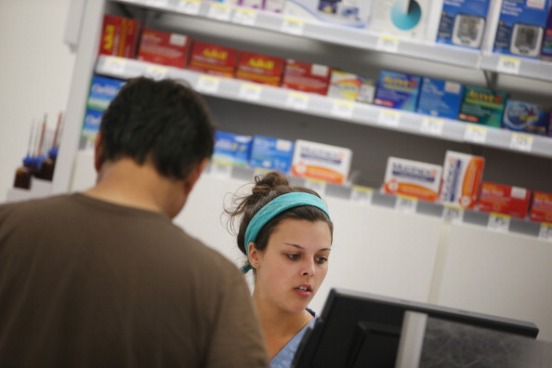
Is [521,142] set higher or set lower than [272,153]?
higher

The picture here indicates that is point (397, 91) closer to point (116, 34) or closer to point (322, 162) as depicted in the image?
point (322, 162)

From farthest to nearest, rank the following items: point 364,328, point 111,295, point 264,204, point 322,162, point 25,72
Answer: point 25,72, point 322,162, point 264,204, point 364,328, point 111,295

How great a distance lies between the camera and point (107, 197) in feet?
4.67

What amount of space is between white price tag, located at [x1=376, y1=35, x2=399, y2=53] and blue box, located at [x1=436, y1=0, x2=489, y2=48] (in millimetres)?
225

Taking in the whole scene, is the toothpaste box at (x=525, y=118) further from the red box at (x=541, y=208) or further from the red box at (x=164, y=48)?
the red box at (x=164, y=48)

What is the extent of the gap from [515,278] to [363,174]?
99cm

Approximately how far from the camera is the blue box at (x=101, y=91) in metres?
4.43

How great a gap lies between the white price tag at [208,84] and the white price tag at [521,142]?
1.34 m

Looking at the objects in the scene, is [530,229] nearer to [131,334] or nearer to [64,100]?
[64,100]

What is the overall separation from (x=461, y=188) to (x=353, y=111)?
59 cm

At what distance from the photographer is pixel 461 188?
425cm

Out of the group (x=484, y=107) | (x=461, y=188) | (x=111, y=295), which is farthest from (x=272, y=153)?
(x=111, y=295)

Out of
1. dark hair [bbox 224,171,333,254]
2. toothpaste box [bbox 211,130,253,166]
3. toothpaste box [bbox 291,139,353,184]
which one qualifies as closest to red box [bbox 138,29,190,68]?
toothpaste box [bbox 211,130,253,166]

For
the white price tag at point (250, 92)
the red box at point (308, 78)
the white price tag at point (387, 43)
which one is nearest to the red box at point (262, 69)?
the red box at point (308, 78)
